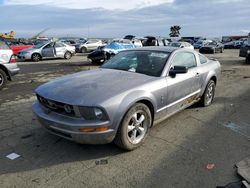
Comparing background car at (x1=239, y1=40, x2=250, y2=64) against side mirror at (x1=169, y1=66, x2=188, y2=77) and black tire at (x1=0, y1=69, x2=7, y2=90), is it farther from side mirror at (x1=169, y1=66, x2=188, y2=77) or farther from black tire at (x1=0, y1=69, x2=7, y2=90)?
black tire at (x1=0, y1=69, x2=7, y2=90)

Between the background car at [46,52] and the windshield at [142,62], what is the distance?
14265mm

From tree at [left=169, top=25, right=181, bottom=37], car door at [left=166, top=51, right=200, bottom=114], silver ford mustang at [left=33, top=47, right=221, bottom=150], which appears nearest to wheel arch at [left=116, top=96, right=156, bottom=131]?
silver ford mustang at [left=33, top=47, right=221, bottom=150]

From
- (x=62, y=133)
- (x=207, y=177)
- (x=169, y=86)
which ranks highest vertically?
(x=169, y=86)

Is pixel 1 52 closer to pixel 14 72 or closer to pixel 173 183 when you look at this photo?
pixel 14 72

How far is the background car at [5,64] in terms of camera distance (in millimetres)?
7902

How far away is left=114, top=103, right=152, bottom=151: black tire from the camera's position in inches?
142

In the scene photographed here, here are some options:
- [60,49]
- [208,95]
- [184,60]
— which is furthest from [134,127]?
[60,49]

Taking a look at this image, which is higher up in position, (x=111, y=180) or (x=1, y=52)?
(x=1, y=52)

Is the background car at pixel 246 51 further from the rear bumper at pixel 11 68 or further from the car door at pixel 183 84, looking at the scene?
the rear bumper at pixel 11 68

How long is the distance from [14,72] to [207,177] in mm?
7066

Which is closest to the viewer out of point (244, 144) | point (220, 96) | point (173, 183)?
point (173, 183)

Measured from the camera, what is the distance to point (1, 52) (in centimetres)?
784

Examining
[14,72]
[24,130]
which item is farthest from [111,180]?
[14,72]

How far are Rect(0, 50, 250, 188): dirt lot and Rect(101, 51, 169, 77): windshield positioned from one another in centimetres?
112
